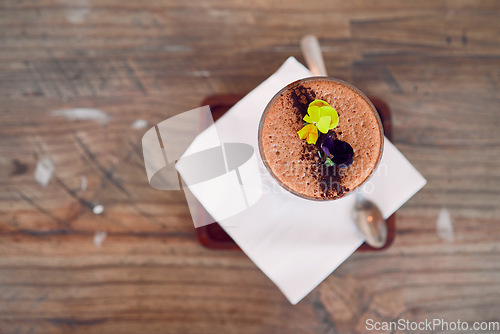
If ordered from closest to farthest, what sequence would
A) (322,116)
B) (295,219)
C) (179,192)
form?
(322,116), (295,219), (179,192)

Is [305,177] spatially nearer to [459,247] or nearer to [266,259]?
[266,259]

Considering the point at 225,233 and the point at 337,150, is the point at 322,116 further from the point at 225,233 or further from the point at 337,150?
the point at 225,233

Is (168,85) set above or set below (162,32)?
below

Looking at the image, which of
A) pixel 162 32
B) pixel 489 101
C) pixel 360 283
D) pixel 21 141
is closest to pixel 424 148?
pixel 489 101

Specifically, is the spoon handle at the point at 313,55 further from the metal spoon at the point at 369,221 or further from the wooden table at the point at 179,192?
the metal spoon at the point at 369,221

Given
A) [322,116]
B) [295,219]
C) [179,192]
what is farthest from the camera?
[179,192]

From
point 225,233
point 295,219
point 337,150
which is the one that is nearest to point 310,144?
point 337,150
